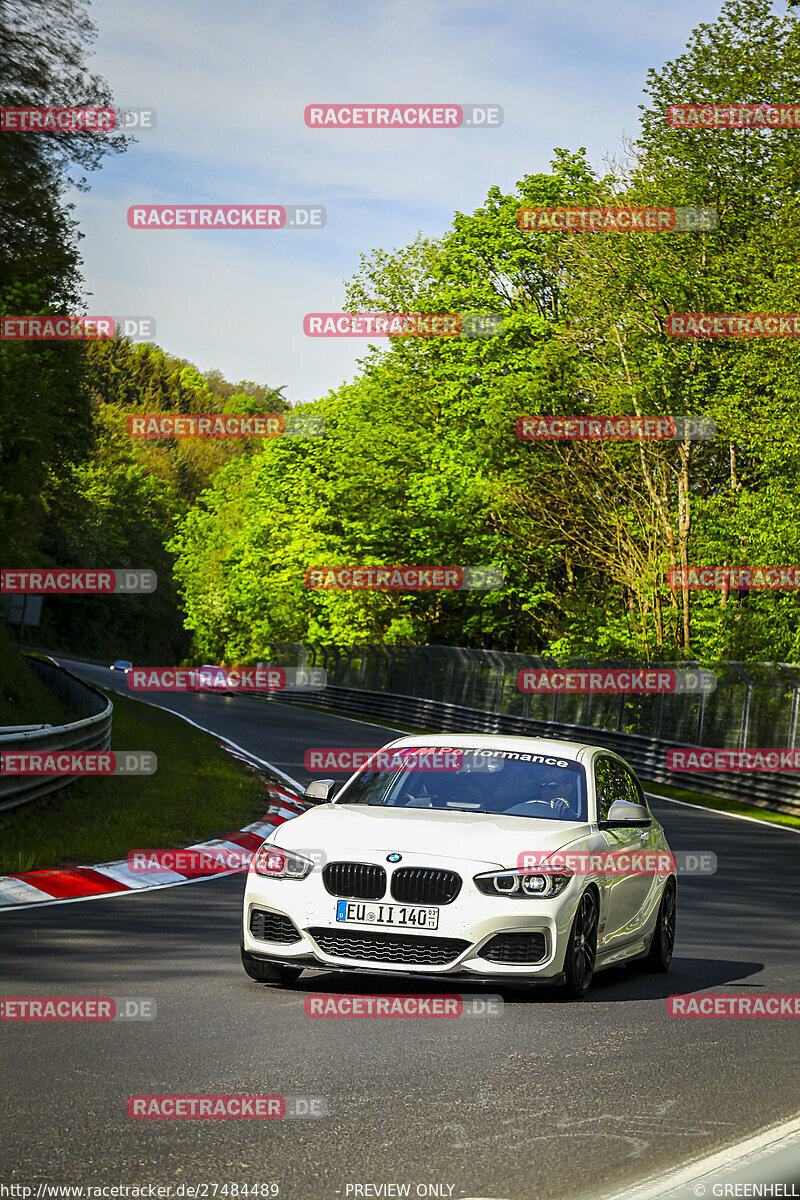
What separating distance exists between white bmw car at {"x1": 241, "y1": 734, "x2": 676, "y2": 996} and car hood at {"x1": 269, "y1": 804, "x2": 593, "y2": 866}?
0.4 inches

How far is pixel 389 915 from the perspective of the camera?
8.38 m

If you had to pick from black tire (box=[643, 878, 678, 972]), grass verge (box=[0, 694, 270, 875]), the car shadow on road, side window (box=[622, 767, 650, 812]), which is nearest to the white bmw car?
the car shadow on road

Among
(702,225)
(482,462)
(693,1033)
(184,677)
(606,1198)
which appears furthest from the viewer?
(184,677)

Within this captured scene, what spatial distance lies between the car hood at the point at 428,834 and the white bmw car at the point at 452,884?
1cm

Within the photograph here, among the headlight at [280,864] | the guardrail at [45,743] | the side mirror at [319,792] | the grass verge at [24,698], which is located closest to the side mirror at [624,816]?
the side mirror at [319,792]

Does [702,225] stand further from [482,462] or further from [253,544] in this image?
[253,544]

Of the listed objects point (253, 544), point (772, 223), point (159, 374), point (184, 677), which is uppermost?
point (159, 374)

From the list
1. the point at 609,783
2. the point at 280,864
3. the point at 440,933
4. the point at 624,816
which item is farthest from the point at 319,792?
the point at 609,783

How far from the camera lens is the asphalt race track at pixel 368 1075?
202 inches

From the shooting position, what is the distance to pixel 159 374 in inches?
6491

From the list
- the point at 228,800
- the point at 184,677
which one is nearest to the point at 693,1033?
the point at 228,800

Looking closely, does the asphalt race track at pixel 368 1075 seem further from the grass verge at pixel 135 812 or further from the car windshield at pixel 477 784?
the grass verge at pixel 135 812

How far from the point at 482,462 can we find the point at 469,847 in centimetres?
4074

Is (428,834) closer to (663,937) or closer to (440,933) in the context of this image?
(440,933)
